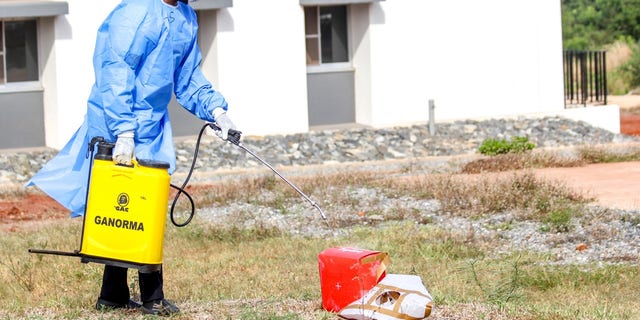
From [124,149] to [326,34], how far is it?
585 inches

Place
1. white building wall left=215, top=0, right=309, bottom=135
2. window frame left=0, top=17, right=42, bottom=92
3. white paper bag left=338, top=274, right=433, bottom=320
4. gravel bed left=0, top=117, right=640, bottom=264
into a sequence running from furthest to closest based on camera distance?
white building wall left=215, top=0, right=309, bottom=135 < window frame left=0, top=17, right=42, bottom=92 < gravel bed left=0, top=117, right=640, bottom=264 < white paper bag left=338, top=274, right=433, bottom=320

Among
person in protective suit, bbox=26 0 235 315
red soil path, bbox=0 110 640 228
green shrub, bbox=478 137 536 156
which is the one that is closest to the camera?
person in protective suit, bbox=26 0 235 315

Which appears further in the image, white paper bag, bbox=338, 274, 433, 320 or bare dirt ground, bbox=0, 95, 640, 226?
bare dirt ground, bbox=0, 95, 640, 226

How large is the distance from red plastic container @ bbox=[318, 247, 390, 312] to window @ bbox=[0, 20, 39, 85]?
1320 centimetres

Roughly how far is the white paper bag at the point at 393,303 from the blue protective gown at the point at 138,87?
4.68 feet

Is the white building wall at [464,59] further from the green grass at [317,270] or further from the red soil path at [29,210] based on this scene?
the green grass at [317,270]

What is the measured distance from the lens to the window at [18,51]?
65.3 ft

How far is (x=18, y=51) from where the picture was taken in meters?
20.1

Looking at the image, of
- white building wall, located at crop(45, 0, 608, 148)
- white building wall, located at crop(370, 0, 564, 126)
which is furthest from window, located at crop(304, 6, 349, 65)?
white building wall, located at crop(370, 0, 564, 126)

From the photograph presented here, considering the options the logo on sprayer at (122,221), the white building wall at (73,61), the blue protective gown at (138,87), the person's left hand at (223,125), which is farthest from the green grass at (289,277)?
the white building wall at (73,61)

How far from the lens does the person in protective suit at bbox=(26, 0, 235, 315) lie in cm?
764

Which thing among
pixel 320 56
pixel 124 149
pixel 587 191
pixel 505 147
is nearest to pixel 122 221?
pixel 124 149

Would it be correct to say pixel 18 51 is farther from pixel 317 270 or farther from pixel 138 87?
pixel 138 87

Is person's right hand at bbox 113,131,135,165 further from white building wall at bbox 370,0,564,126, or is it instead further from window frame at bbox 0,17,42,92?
white building wall at bbox 370,0,564,126
